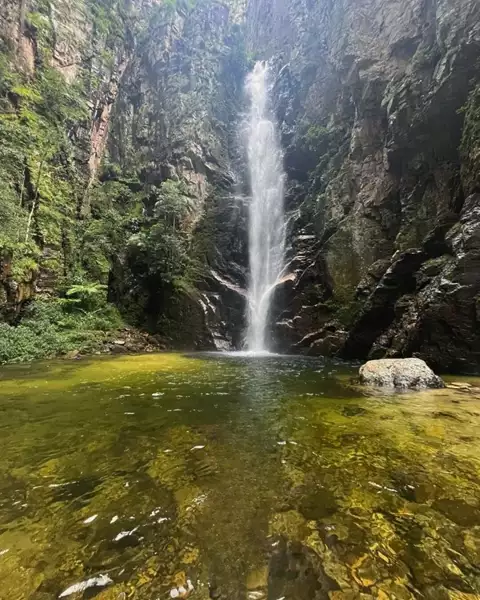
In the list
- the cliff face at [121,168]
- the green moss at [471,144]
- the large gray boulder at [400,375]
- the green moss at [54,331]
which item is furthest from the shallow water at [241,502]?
the cliff face at [121,168]

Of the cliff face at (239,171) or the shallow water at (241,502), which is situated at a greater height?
the cliff face at (239,171)

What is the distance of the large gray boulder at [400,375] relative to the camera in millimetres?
7919

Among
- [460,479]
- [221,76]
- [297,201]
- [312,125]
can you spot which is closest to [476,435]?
[460,479]

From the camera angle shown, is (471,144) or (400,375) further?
(471,144)

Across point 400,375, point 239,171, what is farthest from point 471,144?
point 239,171

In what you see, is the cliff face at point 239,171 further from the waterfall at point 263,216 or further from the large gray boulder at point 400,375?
the large gray boulder at point 400,375

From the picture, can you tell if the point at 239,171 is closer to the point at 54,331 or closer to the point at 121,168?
the point at 121,168

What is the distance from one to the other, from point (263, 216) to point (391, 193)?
10.8 meters

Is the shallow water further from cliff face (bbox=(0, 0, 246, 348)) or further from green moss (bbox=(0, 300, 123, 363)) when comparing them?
cliff face (bbox=(0, 0, 246, 348))

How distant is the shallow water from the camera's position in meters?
1.99

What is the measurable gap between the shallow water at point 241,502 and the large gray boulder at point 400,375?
204 cm

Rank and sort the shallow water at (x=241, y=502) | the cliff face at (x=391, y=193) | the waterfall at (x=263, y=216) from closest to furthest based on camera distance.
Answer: the shallow water at (x=241, y=502) → the cliff face at (x=391, y=193) → the waterfall at (x=263, y=216)

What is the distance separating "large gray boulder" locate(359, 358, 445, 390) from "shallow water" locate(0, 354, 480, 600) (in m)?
2.04

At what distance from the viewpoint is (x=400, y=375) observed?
8195 millimetres
